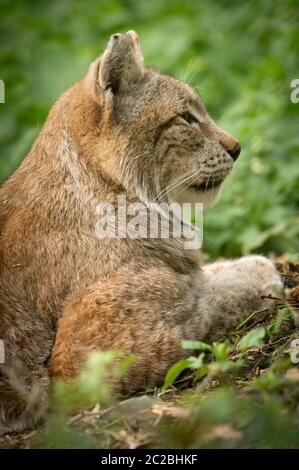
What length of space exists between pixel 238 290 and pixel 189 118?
4.13 ft

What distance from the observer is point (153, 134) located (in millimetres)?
5496

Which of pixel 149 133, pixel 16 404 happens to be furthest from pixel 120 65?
pixel 16 404

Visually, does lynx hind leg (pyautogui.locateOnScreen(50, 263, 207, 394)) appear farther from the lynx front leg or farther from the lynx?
the lynx front leg

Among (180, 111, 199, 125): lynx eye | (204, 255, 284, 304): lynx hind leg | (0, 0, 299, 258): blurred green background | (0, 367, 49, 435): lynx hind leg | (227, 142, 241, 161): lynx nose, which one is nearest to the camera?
(0, 367, 49, 435): lynx hind leg

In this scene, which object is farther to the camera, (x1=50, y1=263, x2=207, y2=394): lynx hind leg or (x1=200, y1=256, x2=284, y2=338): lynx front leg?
(x1=200, y1=256, x2=284, y2=338): lynx front leg

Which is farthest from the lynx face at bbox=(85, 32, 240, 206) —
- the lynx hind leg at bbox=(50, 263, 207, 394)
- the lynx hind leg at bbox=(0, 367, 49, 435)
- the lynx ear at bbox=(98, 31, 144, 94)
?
the lynx hind leg at bbox=(0, 367, 49, 435)

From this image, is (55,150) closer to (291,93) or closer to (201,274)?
(201,274)

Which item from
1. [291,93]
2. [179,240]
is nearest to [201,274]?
[179,240]

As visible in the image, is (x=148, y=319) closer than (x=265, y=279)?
Yes

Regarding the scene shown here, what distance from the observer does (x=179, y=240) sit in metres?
5.52

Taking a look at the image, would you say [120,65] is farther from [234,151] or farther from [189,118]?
[234,151]

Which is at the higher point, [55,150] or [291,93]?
[291,93]

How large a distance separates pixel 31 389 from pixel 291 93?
5.32 m

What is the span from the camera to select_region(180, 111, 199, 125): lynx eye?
577cm
